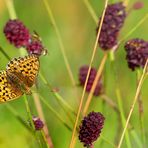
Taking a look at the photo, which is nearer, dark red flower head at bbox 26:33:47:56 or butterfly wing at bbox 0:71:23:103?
butterfly wing at bbox 0:71:23:103

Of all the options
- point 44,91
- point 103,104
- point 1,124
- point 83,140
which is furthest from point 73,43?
point 83,140

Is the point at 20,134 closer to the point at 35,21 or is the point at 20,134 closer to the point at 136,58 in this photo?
the point at 136,58

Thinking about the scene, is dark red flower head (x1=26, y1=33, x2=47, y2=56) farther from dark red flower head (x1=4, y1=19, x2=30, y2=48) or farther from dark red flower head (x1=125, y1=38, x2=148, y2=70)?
dark red flower head (x1=125, y1=38, x2=148, y2=70)

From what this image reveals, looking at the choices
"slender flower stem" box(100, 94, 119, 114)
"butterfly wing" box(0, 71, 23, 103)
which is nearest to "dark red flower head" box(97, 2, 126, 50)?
"slender flower stem" box(100, 94, 119, 114)

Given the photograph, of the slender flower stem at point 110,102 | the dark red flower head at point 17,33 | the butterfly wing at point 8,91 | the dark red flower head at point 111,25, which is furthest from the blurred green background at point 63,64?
the butterfly wing at point 8,91

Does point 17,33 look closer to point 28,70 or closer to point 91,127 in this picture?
point 28,70

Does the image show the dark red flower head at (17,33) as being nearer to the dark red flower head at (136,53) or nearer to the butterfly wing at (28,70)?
the butterfly wing at (28,70)
